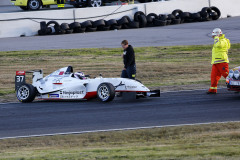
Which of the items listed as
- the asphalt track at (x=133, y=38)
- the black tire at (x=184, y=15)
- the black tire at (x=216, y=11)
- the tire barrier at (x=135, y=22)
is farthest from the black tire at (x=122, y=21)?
the black tire at (x=216, y=11)

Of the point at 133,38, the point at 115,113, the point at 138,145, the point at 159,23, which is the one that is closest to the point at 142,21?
the point at 159,23

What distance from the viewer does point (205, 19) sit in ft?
106

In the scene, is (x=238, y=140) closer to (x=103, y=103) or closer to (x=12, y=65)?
(x=103, y=103)

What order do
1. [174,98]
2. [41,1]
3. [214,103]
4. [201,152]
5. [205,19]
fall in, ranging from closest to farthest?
1. [201,152]
2. [214,103]
3. [174,98]
4. [205,19]
5. [41,1]

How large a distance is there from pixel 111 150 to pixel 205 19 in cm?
2515

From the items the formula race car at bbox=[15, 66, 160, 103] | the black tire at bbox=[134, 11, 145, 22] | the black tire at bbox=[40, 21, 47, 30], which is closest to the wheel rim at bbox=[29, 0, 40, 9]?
the black tire at bbox=[40, 21, 47, 30]

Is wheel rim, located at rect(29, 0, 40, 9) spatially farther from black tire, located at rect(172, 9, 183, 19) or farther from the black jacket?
the black jacket

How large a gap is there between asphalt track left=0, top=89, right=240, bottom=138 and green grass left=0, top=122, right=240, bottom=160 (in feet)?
2.25

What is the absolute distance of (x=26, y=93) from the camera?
14.6 meters

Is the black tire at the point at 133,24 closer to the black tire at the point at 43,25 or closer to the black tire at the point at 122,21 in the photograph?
the black tire at the point at 122,21

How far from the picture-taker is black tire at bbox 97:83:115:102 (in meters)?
13.6

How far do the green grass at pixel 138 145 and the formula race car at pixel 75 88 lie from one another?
3.61 meters

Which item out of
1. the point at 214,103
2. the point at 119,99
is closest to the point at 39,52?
the point at 119,99

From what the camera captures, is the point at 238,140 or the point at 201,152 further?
the point at 238,140
